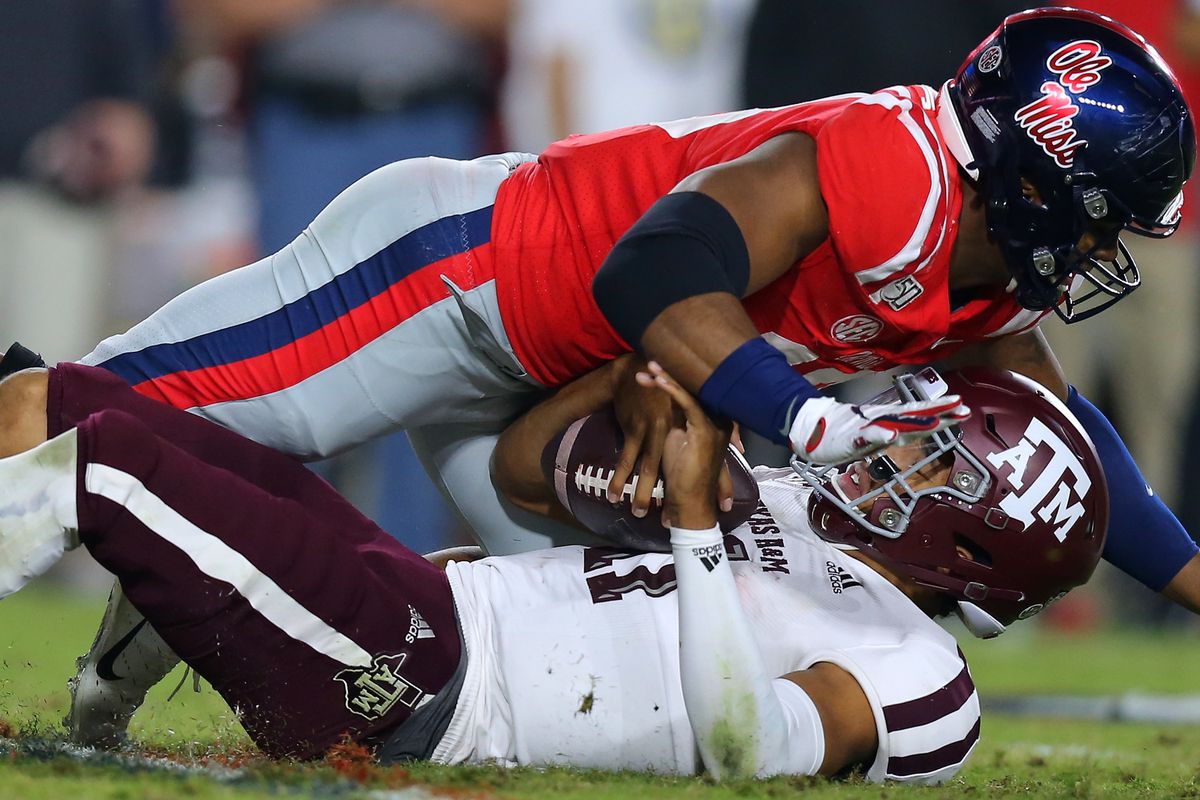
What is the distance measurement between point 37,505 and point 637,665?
101cm

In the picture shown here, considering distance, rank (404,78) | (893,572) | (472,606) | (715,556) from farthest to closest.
A: (404,78) → (893,572) → (472,606) → (715,556)

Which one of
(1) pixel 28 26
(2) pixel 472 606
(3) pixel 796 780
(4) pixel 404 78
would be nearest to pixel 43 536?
(2) pixel 472 606

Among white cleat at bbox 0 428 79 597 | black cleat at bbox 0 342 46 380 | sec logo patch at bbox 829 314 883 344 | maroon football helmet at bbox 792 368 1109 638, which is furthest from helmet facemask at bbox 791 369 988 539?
black cleat at bbox 0 342 46 380

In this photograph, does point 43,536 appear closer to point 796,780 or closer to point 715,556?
point 715,556

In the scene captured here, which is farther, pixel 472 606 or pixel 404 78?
pixel 404 78

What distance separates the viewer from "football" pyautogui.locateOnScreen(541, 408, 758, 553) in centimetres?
284

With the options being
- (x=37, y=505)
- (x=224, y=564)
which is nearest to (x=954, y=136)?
(x=224, y=564)

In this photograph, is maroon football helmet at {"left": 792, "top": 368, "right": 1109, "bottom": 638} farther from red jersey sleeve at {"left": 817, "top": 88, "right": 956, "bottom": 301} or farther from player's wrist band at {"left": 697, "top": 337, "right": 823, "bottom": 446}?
player's wrist band at {"left": 697, "top": 337, "right": 823, "bottom": 446}

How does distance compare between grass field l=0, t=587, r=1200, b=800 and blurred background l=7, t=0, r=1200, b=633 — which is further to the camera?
blurred background l=7, t=0, r=1200, b=633

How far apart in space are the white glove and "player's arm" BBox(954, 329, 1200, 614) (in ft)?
3.33

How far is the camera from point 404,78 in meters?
5.60

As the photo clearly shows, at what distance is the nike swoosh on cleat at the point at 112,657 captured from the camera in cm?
292

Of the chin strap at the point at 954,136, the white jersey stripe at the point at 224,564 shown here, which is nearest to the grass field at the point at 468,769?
the white jersey stripe at the point at 224,564

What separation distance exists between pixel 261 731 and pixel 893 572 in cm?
121
